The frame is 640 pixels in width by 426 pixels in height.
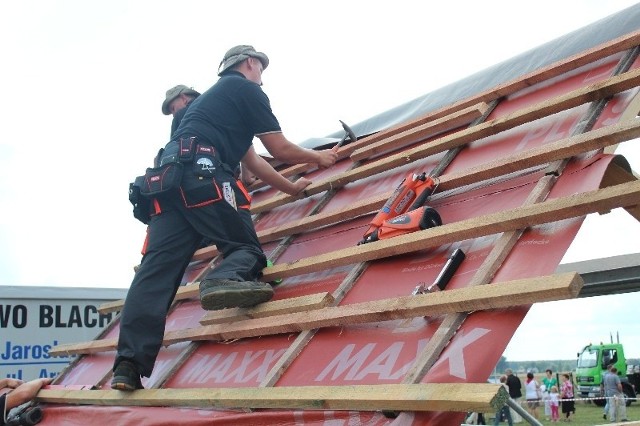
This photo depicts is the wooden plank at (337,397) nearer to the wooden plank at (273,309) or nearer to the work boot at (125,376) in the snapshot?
the work boot at (125,376)

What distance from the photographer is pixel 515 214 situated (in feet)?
9.73

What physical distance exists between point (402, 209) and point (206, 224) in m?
1.12

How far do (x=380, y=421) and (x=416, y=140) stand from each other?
9.18ft

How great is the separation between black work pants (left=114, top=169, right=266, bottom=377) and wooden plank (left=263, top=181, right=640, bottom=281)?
0.38 metres

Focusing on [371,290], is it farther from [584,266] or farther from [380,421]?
[584,266]

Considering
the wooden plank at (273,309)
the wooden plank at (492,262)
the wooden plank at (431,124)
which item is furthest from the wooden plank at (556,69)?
the wooden plank at (273,309)

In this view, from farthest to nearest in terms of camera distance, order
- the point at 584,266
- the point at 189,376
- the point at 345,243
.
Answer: the point at 584,266 < the point at 345,243 < the point at 189,376

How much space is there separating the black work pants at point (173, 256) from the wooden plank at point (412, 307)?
1.05 ft

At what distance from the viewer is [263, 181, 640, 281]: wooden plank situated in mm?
2672

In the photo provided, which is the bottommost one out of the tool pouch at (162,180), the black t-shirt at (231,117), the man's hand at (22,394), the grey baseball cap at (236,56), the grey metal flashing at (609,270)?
the man's hand at (22,394)

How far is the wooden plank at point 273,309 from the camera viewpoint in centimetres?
347

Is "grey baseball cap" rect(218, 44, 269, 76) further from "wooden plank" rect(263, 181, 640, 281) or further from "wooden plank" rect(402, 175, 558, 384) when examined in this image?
"wooden plank" rect(402, 175, 558, 384)

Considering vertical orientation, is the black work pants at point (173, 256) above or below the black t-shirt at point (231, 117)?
below

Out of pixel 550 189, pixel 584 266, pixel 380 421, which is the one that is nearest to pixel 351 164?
pixel 550 189
